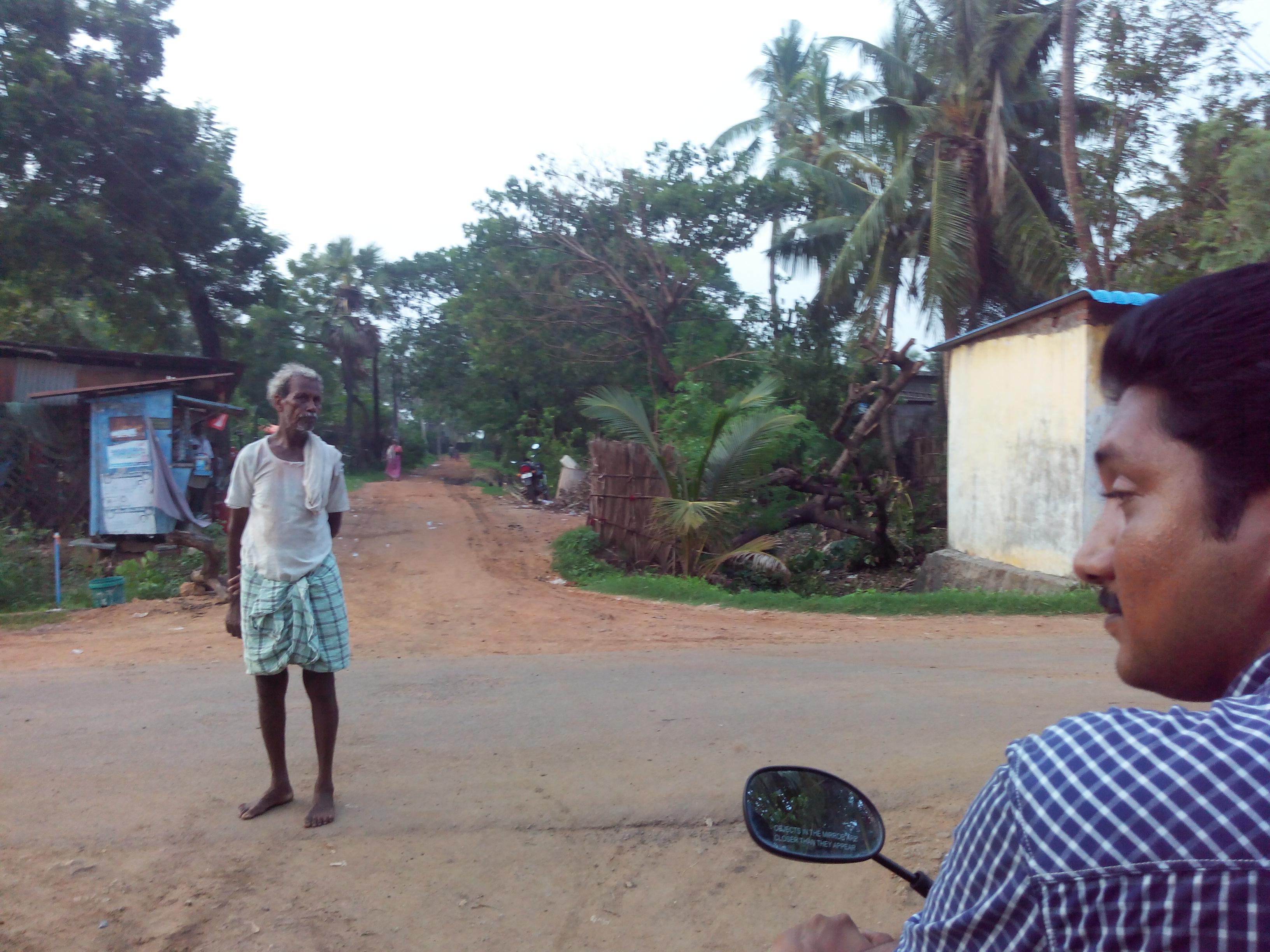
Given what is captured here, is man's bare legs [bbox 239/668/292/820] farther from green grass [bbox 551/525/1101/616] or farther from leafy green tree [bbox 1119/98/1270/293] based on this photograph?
leafy green tree [bbox 1119/98/1270/293]

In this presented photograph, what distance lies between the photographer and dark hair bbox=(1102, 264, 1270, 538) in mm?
1018

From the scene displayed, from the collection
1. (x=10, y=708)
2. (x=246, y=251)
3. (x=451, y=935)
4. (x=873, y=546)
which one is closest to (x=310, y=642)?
(x=451, y=935)

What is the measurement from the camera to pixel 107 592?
35.0 feet

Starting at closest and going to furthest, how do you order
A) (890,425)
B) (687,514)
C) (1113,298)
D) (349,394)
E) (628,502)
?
(1113,298), (687,514), (628,502), (890,425), (349,394)

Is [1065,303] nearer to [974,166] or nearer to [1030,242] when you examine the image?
[1030,242]

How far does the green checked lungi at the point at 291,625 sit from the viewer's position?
4.04 meters

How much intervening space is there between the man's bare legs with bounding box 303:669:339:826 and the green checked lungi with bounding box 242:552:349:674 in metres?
0.07

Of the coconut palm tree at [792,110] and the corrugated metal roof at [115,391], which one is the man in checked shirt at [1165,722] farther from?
the coconut palm tree at [792,110]

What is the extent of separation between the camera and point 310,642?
159 inches

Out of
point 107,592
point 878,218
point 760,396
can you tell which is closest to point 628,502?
point 760,396

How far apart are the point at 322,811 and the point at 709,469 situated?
9369 millimetres

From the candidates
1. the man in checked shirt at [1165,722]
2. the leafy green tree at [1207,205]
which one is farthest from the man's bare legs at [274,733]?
the leafy green tree at [1207,205]

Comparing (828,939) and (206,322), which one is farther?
(206,322)

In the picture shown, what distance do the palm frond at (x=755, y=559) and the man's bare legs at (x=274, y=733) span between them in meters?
9.30
